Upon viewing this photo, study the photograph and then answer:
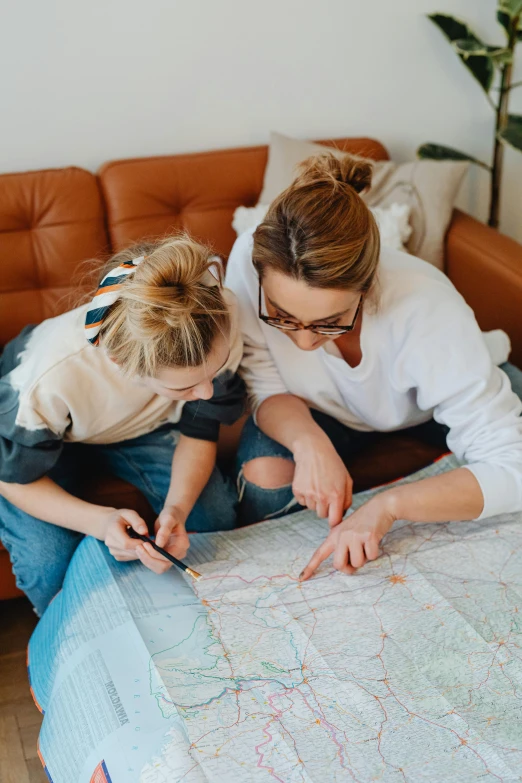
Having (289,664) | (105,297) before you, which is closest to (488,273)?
(105,297)

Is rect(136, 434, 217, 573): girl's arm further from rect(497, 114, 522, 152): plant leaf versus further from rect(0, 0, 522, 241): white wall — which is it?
rect(497, 114, 522, 152): plant leaf

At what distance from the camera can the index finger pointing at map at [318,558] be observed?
126cm

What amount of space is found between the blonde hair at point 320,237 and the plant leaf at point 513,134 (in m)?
1.07

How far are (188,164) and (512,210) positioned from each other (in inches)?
48.0

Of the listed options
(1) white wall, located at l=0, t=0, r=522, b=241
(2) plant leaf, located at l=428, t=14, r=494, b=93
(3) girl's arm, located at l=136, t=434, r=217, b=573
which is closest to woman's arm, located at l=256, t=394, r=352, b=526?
(3) girl's arm, located at l=136, t=434, r=217, b=573

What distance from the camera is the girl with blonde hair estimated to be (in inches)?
45.6

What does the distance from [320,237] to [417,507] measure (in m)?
0.49

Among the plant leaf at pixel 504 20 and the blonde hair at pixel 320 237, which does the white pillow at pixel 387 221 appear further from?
the blonde hair at pixel 320 237

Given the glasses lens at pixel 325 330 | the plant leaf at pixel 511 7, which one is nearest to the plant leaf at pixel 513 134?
the plant leaf at pixel 511 7

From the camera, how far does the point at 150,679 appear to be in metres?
1.06

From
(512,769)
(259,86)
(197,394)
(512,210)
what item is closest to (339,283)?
(197,394)

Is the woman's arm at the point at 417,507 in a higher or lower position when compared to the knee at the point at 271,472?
higher

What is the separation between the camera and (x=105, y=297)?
3.93 ft

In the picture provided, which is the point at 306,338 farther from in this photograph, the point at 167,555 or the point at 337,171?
the point at 167,555
